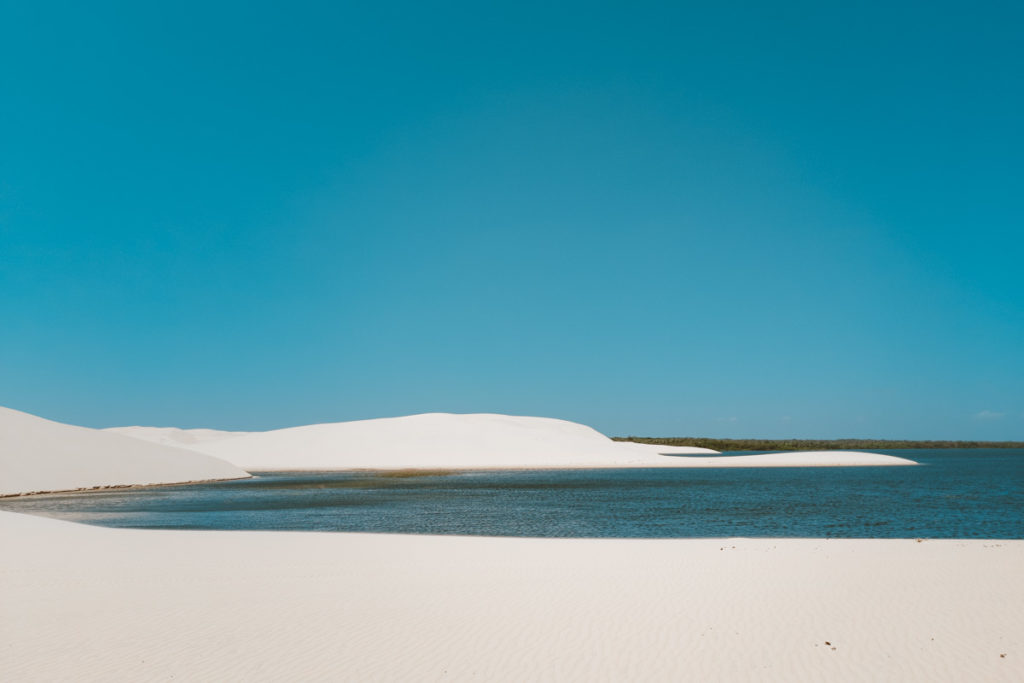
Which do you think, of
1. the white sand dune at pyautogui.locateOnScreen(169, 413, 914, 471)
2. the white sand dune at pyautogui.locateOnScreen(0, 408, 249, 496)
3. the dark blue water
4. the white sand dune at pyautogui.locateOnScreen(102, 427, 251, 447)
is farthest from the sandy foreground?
the white sand dune at pyautogui.locateOnScreen(102, 427, 251, 447)

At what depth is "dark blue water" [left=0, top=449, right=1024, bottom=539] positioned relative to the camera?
2462 cm

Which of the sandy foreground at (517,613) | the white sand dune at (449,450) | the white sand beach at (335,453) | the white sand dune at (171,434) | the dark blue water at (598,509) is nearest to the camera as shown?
the sandy foreground at (517,613)

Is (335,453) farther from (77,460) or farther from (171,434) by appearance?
(171,434)

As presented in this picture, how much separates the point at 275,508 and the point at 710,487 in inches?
1051

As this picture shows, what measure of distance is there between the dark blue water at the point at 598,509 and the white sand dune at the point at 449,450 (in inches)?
1449

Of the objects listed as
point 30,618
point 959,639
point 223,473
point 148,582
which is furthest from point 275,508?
point 223,473

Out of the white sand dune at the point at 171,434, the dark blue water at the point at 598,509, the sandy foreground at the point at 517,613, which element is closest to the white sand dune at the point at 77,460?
the dark blue water at the point at 598,509

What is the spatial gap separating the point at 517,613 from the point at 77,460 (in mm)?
53370

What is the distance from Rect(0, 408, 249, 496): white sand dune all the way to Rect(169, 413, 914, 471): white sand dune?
25115 mm

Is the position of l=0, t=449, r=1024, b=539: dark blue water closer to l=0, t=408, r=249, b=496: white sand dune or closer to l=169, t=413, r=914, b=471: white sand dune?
l=0, t=408, r=249, b=496: white sand dune

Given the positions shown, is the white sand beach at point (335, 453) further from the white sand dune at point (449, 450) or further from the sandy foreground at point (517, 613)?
the sandy foreground at point (517, 613)

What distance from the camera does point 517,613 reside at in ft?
38.9

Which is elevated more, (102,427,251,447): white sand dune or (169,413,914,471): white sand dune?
(102,427,251,447): white sand dune

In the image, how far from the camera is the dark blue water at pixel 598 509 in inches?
969
